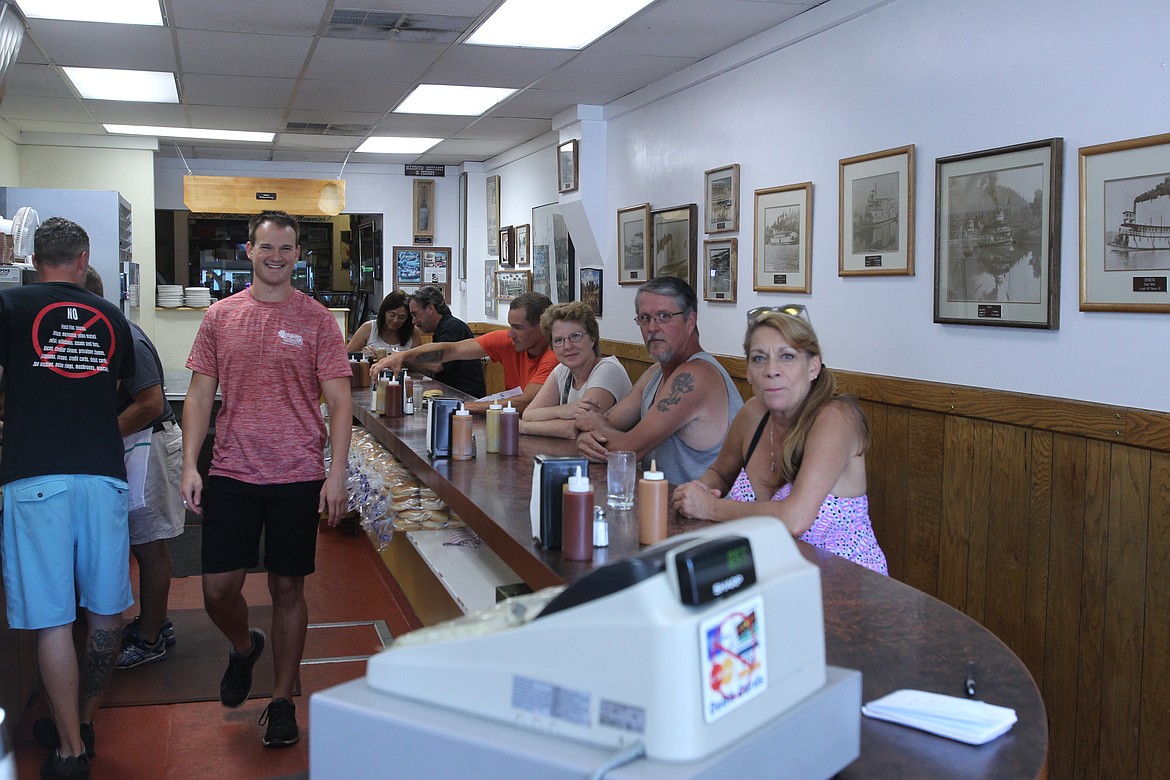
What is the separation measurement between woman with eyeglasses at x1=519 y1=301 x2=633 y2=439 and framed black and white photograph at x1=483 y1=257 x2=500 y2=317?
6.84 metres

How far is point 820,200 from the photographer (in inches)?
201

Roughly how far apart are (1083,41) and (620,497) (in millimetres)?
2273

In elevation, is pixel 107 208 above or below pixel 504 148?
below

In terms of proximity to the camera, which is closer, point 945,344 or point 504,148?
point 945,344

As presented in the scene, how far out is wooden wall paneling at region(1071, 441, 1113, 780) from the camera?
132 inches

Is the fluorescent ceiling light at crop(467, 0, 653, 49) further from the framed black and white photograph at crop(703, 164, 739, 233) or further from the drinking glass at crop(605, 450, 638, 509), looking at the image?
the drinking glass at crop(605, 450, 638, 509)

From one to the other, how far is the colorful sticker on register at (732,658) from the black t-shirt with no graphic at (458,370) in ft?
18.5

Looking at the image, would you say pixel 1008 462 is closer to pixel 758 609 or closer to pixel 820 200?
pixel 820 200

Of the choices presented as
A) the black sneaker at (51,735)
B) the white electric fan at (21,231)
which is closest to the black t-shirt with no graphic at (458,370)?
the white electric fan at (21,231)

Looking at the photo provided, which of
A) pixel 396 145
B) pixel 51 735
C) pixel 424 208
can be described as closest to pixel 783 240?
pixel 51 735

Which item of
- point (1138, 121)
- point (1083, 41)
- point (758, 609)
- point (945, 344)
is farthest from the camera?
point (945, 344)

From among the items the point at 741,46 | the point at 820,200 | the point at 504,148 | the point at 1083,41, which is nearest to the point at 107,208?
the point at 504,148

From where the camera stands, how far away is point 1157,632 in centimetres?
314

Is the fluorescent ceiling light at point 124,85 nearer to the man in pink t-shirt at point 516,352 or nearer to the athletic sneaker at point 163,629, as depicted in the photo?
the man in pink t-shirt at point 516,352
